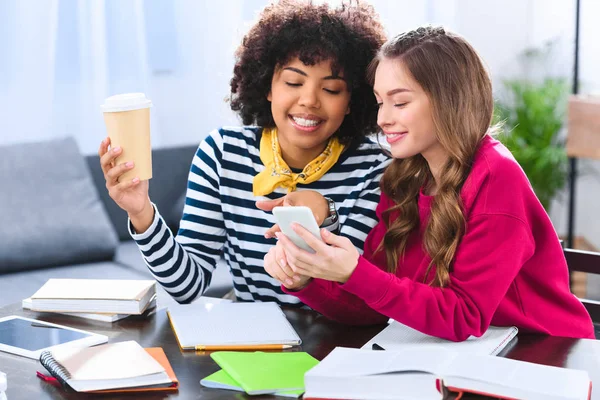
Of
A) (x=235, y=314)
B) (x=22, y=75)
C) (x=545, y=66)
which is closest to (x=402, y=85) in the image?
(x=235, y=314)

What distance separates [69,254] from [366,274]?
1.91 metres

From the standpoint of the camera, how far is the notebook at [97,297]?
62.1 inches

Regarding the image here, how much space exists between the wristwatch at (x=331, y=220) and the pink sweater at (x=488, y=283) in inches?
Result: 6.1

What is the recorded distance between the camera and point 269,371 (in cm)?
128

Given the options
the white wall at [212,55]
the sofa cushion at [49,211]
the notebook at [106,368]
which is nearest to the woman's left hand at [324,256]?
the notebook at [106,368]

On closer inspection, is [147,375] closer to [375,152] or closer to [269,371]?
[269,371]

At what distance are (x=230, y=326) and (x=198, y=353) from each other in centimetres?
12

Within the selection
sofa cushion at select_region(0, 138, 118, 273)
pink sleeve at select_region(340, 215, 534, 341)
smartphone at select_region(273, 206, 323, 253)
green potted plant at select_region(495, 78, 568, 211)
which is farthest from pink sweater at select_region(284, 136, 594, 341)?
green potted plant at select_region(495, 78, 568, 211)

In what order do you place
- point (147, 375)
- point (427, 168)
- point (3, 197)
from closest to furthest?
point (147, 375) < point (427, 168) < point (3, 197)

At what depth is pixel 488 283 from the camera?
4.57 feet

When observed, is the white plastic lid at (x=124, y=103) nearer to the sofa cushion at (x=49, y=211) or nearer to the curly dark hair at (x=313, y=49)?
the curly dark hair at (x=313, y=49)

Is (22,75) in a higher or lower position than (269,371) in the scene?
higher

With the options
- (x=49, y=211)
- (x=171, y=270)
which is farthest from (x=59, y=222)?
(x=171, y=270)

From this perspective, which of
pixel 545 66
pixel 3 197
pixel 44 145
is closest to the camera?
pixel 3 197
